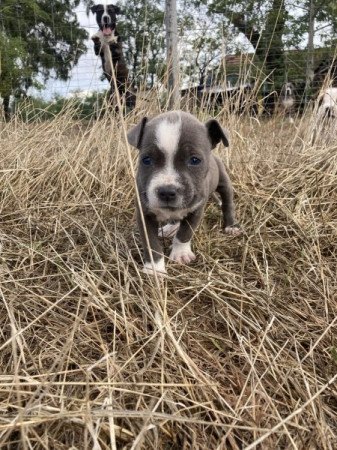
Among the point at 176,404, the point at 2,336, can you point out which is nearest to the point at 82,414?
the point at 176,404

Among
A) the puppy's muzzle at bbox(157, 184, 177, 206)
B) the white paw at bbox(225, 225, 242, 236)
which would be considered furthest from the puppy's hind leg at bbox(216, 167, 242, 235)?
the puppy's muzzle at bbox(157, 184, 177, 206)

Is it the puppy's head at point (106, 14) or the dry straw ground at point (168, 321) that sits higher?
the puppy's head at point (106, 14)

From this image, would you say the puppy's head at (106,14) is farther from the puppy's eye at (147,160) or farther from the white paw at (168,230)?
the puppy's eye at (147,160)

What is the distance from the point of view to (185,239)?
84.7 inches

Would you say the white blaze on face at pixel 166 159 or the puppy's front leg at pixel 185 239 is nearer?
the white blaze on face at pixel 166 159

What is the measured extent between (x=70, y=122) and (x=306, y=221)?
2244mm

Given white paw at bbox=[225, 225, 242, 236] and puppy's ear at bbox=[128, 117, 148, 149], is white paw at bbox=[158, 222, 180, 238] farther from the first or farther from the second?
puppy's ear at bbox=[128, 117, 148, 149]

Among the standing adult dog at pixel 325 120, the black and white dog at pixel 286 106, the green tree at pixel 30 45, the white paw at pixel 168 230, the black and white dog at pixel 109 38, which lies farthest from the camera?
the green tree at pixel 30 45

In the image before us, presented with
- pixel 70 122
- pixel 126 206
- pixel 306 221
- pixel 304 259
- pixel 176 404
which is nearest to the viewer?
pixel 176 404

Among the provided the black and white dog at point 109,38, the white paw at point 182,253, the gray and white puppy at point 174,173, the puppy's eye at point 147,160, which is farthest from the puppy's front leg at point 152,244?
the black and white dog at point 109,38

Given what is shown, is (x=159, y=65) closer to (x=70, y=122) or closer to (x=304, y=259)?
(x=70, y=122)

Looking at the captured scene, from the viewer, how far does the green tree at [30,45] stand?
6133 millimetres

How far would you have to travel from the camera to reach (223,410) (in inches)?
51.6

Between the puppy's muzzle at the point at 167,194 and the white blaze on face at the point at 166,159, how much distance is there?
0.05ft
